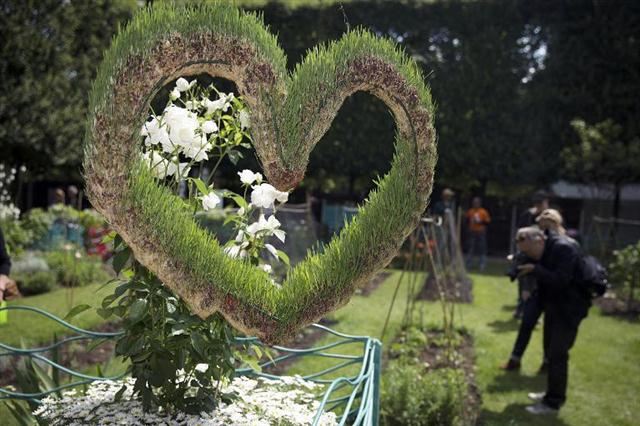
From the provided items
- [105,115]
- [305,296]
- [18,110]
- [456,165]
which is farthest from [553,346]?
[18,110]

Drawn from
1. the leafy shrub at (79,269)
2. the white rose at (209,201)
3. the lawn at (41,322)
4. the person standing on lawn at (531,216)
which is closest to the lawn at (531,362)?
the person standing on lawn at (531,216)

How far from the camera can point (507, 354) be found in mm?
7535

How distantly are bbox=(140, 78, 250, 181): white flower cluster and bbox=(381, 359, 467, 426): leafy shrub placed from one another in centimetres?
309

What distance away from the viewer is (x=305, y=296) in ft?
7.49

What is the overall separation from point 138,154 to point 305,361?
16.9ft

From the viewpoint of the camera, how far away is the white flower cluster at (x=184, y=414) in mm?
2416

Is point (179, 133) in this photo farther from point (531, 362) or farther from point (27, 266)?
point (27, 266)

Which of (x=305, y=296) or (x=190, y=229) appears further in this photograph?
(x=305, y=296)

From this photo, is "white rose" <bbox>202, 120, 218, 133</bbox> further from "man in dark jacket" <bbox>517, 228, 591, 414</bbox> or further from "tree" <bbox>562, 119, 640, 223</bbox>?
"tree" <bbox>562, 119, 640, 223</bbox>

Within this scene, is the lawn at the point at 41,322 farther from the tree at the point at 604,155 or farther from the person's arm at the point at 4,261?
the tree at the point at 604,155

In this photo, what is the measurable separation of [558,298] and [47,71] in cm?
1612

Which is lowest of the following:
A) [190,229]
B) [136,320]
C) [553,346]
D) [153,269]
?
[553,346]

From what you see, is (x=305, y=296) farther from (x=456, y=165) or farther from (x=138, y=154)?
(x=456, y=165)

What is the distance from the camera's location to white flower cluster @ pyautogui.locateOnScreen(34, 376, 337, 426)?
2416 millimetres
